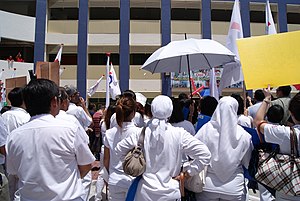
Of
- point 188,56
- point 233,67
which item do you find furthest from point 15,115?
point 233,67

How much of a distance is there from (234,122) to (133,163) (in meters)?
1.06

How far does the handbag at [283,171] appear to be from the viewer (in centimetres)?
247

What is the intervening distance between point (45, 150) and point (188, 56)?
458cm

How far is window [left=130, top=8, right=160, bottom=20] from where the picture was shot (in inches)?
914

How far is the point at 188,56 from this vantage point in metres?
6.29

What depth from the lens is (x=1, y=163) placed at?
3568 mm

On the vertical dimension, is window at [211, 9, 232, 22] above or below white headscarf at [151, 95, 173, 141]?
above

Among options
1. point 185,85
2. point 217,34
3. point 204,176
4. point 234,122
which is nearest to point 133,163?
point 204,176

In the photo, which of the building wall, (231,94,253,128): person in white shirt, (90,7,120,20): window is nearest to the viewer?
(231,94,253,128): person in white shirt

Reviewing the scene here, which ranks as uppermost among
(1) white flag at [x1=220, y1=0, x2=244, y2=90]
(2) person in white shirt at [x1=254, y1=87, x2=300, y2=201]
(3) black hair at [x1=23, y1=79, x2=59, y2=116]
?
(1) white flag at [x1=220, y1=0, x2=244, y2=90]

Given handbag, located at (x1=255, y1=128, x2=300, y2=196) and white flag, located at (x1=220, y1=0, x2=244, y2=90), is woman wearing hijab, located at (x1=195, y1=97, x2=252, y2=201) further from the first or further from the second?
white flag, located at (x1=220, y1=0, x2=244, y2=90)

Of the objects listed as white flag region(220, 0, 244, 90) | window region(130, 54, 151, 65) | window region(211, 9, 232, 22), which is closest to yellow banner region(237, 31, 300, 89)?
white flag region(220, 0, 244, 90)

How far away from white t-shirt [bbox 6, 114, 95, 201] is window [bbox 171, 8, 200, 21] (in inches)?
886

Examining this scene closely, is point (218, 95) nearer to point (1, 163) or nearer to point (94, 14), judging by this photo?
point (1, 163)
